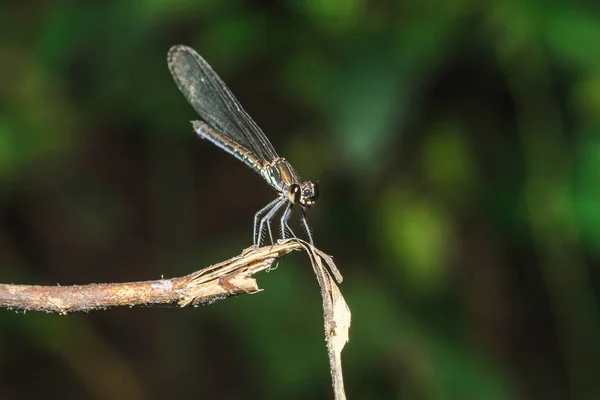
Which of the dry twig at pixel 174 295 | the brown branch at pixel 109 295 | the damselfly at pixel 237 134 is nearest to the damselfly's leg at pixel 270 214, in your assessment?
the damselfly at pixel 237 134

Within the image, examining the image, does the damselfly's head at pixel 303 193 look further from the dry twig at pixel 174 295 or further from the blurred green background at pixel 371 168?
the dry twig at pixel 174 295

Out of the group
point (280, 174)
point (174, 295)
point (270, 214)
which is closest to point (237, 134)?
point (280, 174)

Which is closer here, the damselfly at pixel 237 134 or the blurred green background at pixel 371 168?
the damselfly at pixel 237 134

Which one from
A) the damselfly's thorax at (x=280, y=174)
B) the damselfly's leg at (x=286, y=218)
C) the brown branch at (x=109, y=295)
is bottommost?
the brown branch at (x=109, y=295)

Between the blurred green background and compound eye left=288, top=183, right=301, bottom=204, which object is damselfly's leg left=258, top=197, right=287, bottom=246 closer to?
compound eye left=288, top=183, right=301, bottom=204

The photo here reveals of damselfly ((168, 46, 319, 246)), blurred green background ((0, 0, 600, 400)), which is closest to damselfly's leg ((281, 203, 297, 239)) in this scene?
damselfly ((168, 46, 319, 246))

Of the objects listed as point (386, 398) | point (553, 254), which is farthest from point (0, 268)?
point (553, 254)
